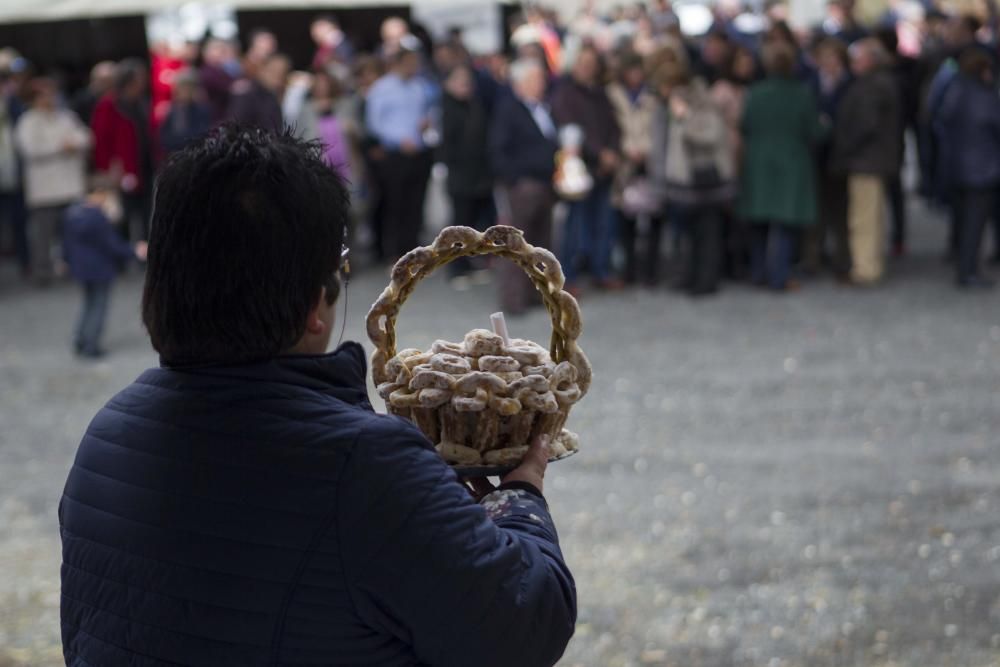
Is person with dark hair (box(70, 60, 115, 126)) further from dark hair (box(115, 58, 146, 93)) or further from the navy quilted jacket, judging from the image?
the navy quilted jacket

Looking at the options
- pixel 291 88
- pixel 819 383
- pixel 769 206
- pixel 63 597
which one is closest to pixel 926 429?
pixel 819 383

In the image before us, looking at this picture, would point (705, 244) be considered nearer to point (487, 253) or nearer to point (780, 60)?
point (780, 60)

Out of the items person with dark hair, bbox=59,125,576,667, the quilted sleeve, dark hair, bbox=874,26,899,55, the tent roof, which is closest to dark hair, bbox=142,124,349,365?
person with dark hair, bbox=59,125,576,667

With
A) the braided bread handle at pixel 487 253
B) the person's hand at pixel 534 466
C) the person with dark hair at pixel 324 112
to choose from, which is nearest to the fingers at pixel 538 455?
the person's hand at pixel 534 466

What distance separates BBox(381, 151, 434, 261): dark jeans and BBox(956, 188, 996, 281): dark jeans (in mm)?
5635

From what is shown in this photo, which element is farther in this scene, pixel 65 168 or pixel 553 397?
pixel 65 168

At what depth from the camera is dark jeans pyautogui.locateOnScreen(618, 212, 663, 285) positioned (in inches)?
525

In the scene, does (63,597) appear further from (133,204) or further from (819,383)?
(133,204)

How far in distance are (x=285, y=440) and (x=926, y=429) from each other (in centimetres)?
673

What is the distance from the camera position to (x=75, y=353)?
11.7m

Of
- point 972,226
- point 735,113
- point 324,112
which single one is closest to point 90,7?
point 324,112

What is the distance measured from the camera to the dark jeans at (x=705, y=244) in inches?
501

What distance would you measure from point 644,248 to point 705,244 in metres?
1.00

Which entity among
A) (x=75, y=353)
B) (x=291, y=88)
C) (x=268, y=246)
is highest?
(x=268, y=246)
